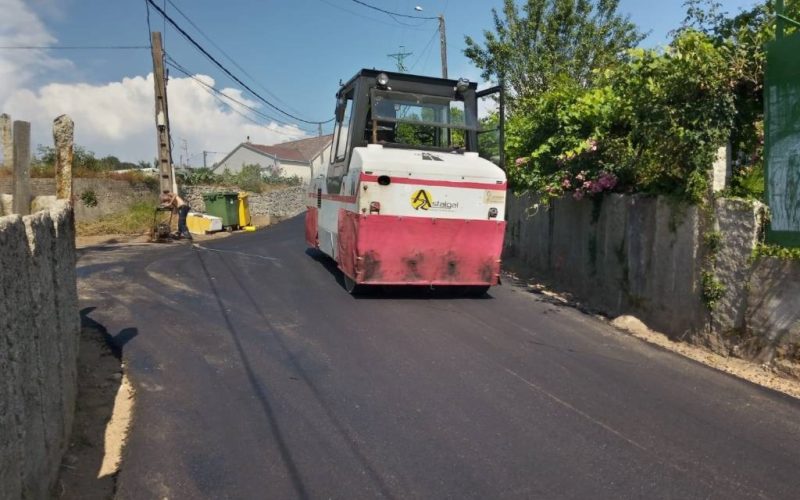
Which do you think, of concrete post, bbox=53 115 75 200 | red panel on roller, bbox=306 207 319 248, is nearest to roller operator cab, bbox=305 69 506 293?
→ red panel on roller, bbox=306 207 319 248

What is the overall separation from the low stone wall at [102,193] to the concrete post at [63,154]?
13830 mm

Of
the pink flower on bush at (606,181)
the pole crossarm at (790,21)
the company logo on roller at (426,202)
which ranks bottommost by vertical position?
the company logo on roller at (426,202)

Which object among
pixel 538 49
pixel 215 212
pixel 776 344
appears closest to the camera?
pixel 776 344

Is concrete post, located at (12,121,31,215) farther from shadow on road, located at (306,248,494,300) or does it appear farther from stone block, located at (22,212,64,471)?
shadow on road, located at (306,248,494,300)

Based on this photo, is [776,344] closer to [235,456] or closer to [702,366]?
[702,366]

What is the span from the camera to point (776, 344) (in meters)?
5.91

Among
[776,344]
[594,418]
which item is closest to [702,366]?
[776,344]

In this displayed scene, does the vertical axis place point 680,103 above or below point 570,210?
above

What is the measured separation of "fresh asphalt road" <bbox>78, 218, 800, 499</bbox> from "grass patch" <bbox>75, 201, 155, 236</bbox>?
44.1ft

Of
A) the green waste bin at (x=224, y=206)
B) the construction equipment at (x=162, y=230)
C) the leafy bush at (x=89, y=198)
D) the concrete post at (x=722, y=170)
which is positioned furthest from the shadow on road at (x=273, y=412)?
the leafy bush at (x=89, y=198)

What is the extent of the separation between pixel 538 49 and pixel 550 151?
812 cm

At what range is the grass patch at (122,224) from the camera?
67.4 feet

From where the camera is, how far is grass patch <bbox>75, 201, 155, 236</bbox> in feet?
67.4

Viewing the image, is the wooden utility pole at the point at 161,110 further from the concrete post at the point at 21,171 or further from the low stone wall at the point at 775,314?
the low stone wall at the point at 775,314
